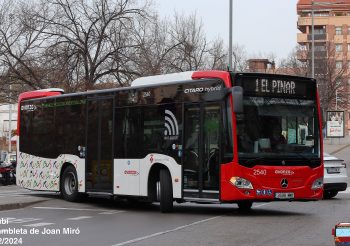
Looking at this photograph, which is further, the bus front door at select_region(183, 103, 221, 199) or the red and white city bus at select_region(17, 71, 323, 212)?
the bus front door at select_region(183, 103, 221, 199)

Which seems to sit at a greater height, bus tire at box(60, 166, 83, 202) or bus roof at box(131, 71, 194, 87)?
bus roof at box(131, 71, 194, 87)

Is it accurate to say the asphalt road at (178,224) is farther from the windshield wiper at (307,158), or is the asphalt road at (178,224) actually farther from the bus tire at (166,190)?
the windshield wiper at (307,158)

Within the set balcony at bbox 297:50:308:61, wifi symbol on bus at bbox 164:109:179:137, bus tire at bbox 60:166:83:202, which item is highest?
balcony at bbox 297:50:308:61

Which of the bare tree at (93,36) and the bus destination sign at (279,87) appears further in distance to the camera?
the bare tree at (93,36)

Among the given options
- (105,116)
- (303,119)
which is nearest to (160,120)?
(105,116)

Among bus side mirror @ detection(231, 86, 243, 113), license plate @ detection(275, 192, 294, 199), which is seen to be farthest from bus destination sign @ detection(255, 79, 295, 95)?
license plate @ detection(275, 192, 294, 199)

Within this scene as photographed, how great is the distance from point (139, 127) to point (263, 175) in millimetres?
3686

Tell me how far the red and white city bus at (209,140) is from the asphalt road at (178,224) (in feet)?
1.96

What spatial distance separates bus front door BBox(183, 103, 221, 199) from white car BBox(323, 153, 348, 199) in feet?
21.3

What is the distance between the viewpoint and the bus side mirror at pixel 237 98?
1397 cm

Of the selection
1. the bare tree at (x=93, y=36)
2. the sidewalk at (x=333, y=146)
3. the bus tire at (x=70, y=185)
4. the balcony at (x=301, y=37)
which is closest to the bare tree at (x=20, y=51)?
the bare tree at (x=93, y=36)

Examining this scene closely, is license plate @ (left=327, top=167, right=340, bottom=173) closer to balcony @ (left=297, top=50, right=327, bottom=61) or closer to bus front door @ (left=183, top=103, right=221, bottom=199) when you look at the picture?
bus front door @ (left=183, top=103, right=221, bottom=199)

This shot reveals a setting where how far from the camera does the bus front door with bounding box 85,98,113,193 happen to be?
1739cm

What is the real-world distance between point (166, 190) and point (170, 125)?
5.09 ft
